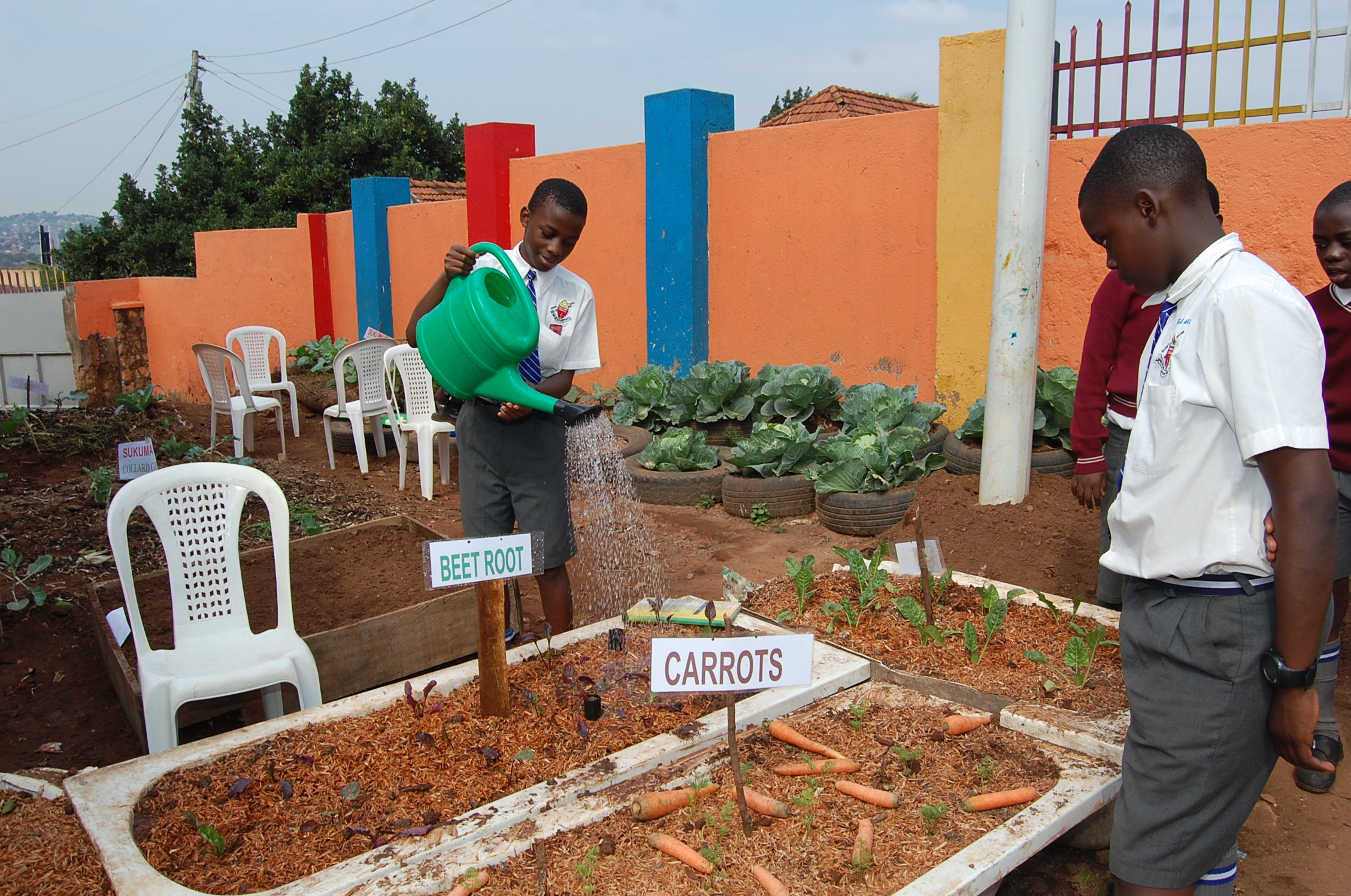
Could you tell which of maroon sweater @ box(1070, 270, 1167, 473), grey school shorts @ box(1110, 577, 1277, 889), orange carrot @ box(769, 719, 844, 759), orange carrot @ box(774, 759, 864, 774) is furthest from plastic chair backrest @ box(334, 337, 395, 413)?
grey school shorts @ box(1110, 577, 1277, 889)

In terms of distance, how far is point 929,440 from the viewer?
6.01m

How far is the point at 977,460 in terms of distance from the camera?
5.57 m

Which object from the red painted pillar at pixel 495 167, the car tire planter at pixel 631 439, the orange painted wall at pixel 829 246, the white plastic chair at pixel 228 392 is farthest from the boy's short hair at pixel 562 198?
the red painted pillar at pixel 495 167

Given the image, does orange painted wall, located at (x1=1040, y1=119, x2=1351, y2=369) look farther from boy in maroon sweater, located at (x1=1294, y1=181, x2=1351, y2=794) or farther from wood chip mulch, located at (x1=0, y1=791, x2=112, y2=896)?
wood chip mulch, located at (x1=0, y1=791, x2=112, y2=896)

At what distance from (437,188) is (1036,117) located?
11284 mm

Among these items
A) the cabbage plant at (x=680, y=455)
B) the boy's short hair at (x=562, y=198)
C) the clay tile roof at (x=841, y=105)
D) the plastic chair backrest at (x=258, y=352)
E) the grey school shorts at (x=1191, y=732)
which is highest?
the clay tile roof at (x=841, y=105)

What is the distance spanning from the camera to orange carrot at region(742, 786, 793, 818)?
2.23 m

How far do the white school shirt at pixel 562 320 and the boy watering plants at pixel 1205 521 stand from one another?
6.30 feet

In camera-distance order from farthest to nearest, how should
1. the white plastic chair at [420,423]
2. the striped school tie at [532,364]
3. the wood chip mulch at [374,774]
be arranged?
the white plastic chair at [420,423], the striped school tie at [532,364], the wood chip mulch at [374,774]

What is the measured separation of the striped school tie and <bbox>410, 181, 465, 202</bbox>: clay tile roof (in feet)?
37.3

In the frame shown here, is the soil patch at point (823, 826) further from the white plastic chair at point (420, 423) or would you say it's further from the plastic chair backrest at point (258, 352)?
the plastic chair backrest at point (258, 352)

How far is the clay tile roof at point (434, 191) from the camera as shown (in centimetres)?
1411

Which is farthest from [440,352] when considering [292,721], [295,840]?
[295,840]

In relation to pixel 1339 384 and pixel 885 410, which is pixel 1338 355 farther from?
pixel 885 410
